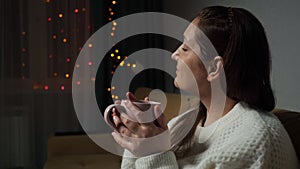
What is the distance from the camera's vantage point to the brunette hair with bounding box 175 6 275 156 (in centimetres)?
97

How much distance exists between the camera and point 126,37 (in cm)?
355

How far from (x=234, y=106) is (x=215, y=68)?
11cm

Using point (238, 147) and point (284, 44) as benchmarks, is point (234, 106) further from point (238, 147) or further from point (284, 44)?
point (284, 44)

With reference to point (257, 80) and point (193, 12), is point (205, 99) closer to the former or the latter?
point (257, 80)

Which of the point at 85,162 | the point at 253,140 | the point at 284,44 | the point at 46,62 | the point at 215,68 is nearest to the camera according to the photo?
the point at 253,140

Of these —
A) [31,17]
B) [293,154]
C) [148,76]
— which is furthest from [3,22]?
[293,154]

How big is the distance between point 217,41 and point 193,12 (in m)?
1.95

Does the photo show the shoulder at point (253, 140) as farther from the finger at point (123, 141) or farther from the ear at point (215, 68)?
the finger at point (123, 141)

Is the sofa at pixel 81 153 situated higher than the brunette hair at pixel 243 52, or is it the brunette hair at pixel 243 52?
the brunette hair at pixel 243 52

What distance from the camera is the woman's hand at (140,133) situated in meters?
0.99

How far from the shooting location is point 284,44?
180 cm

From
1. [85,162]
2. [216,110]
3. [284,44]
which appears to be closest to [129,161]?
[216,110]

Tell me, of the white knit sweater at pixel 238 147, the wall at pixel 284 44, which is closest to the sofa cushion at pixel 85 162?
the wall at pixel 284 44

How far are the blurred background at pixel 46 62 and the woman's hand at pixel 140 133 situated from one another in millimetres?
2243
